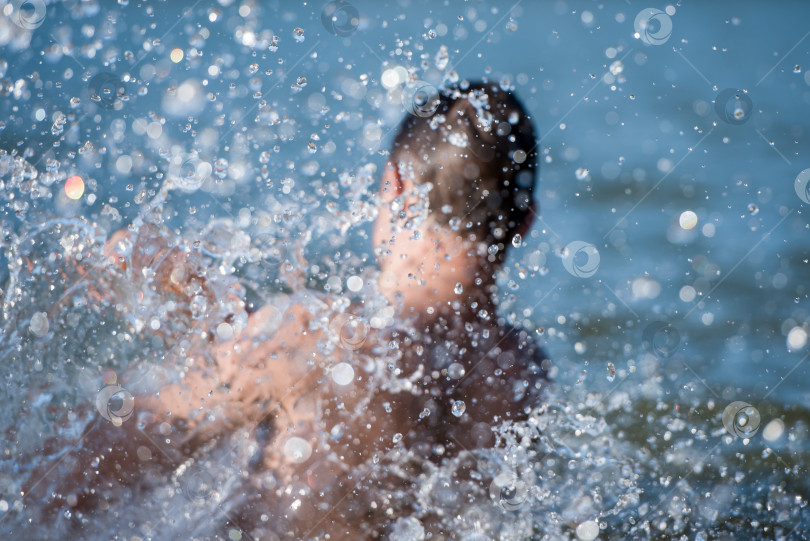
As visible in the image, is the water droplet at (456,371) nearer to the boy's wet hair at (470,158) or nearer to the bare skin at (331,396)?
the bare skin at (331,396)

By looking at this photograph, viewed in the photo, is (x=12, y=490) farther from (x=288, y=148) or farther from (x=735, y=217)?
(x=735, y=217)

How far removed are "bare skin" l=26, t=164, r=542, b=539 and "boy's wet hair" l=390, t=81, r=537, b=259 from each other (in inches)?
3.0

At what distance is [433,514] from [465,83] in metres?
1.27

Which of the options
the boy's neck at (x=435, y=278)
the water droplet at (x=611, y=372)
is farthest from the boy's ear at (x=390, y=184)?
the water droplet at (x=611, y=372)

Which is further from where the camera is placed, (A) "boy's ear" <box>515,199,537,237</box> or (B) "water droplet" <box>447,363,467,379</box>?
(A) "boy's ear" <box>515,199,537,237</box>

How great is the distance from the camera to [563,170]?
317 cm

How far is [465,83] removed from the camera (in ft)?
5.90

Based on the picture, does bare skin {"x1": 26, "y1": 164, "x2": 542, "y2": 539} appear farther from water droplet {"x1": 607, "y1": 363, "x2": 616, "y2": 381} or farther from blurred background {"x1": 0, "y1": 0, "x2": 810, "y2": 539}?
water droplet {"x1": 607, "y1": 363, "x2": 616, "y2": 381}

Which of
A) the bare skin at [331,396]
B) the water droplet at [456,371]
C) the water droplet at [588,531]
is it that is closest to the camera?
the bare skin at [331,396]

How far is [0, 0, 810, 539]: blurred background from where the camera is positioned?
171 cm

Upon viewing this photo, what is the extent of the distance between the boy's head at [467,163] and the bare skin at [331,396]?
5cm

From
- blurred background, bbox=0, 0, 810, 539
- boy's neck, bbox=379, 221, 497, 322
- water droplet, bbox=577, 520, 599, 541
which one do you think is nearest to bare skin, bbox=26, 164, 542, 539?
boy's neck, bbox=379, 221, 497, 322

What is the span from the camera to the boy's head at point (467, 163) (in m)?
1.63

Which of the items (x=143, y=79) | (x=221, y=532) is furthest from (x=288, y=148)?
(x=221, y=532)
